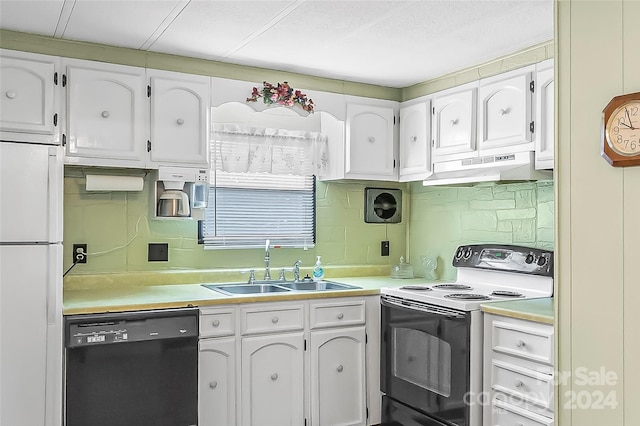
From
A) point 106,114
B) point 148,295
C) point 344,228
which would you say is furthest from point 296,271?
point 106,114

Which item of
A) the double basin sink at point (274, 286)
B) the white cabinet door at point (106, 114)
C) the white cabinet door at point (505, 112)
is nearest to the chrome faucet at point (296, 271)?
the double basin sink at point (274, 286)

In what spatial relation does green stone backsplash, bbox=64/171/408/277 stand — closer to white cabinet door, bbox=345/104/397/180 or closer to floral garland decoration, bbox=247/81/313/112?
white cabinet door, bbox=345/104/397/180

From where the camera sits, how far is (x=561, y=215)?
83.1 inches

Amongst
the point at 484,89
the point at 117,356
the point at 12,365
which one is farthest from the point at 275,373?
the point at 484,89

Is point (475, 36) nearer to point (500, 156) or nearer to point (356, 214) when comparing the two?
point (500, 156)

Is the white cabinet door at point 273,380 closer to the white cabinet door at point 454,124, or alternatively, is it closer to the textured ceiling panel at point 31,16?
the white cabinet door at point 454,124

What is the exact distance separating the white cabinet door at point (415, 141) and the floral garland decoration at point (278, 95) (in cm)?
79

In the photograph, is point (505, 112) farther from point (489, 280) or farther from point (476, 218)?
point (489, 280)

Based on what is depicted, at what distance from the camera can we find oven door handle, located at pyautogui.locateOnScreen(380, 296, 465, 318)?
9.94 ft

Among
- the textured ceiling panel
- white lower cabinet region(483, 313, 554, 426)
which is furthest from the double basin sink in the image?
the textured ceiling panel

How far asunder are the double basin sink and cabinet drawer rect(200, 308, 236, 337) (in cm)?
37

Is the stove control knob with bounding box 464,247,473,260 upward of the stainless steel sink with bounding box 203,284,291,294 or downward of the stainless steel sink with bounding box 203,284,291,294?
upward
